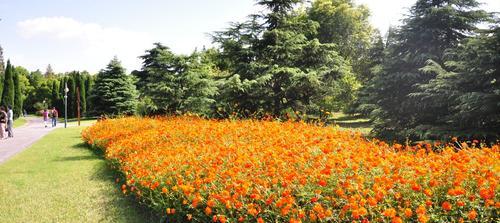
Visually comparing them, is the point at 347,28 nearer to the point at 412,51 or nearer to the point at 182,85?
the point at 412,51

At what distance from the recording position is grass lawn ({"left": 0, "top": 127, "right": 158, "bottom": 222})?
6410 millimetres

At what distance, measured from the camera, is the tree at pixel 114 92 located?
40969 mm

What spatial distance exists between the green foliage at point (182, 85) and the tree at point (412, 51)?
691 cm

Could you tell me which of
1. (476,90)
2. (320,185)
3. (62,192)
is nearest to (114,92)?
(62,192)

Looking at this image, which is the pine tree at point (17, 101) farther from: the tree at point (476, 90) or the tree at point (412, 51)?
the tree at point (476, 90)

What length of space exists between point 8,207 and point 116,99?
3561 cm

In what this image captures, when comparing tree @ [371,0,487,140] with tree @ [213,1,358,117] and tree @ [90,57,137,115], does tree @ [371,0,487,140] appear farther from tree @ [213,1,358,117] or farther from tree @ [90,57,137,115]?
tree @ [90,57,137,115]

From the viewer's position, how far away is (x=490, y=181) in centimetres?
391

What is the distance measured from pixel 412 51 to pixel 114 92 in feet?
109

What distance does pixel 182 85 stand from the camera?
57.0 ft

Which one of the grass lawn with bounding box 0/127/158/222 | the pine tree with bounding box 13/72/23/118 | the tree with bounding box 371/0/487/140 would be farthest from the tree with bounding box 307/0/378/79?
the pine tree with bounding box 13/72/23/118

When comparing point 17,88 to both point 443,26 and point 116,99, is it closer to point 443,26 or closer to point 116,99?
point 116,99

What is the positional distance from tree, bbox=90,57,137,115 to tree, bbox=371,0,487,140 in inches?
1221

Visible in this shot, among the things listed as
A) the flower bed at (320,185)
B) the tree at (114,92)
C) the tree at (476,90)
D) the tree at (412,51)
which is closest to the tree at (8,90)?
the tree at (114,92)
